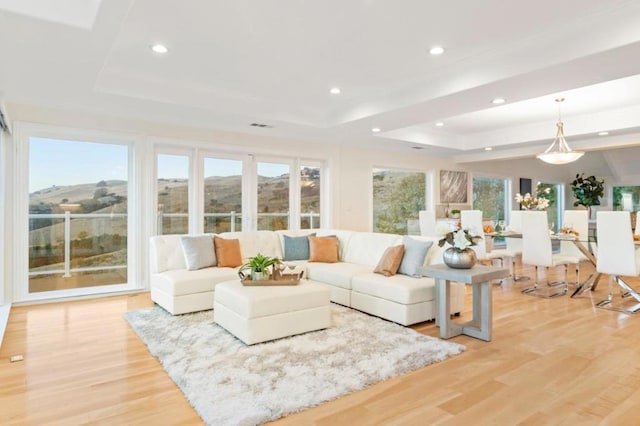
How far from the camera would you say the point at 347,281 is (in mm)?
4387

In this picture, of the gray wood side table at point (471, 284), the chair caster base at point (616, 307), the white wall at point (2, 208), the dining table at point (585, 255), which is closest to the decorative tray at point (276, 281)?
the gray wood side table at point (471, 284)

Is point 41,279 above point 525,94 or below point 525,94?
below

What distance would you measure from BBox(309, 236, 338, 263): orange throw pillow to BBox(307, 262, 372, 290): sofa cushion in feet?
0.40

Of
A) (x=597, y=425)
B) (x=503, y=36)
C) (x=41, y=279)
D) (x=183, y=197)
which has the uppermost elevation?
(x=503, y=36)

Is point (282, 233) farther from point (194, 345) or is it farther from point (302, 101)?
point (194, 345)

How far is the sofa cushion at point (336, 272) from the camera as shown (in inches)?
175

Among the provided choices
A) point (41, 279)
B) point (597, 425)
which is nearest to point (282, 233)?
point (41, 279)

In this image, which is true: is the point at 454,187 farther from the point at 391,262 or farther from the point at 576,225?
the point at 391,262

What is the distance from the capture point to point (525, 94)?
4.11 m

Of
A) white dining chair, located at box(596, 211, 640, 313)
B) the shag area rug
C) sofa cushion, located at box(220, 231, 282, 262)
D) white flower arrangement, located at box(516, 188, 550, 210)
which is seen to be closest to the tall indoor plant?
white flower arrangement, located at box(516, 188, 550, 210)

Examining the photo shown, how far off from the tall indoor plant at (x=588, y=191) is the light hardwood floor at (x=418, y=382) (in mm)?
7996

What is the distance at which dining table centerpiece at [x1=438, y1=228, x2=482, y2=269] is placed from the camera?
3.54 m

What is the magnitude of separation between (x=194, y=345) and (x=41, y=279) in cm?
290

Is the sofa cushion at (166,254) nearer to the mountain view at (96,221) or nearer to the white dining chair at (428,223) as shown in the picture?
the mountain view at (96,221)
